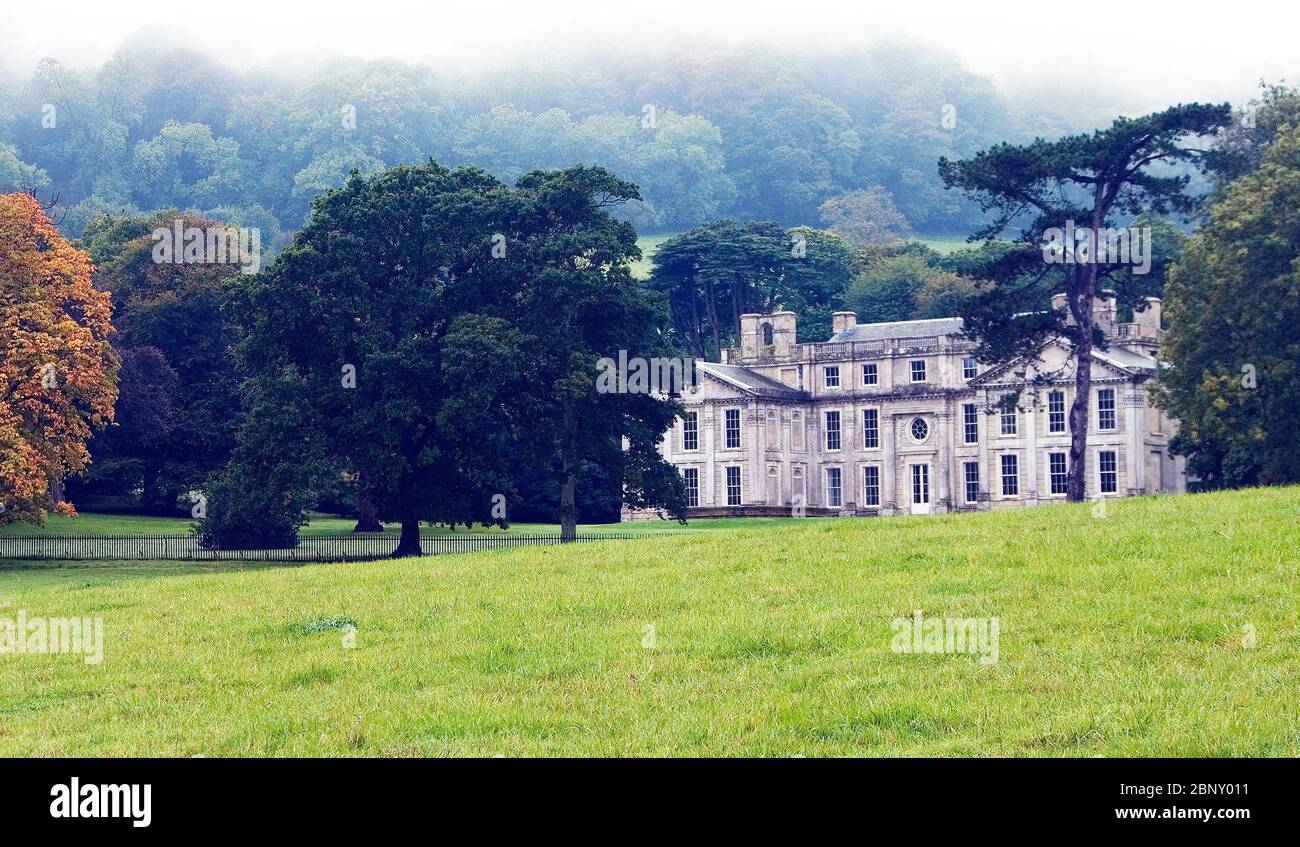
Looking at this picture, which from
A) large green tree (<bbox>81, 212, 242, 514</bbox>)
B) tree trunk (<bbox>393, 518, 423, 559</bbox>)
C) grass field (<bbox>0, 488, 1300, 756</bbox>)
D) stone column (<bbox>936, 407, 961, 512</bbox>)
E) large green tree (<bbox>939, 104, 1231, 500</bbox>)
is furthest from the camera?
stone column (<bbox>936, 407, 961, 512</bbox>)

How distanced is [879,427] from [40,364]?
55356 millimetres

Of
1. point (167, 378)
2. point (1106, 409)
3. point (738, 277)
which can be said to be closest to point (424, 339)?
point (167, 378)

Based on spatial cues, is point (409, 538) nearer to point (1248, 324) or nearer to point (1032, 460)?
point (1248, 324)

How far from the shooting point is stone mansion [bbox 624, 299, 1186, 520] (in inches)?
3511

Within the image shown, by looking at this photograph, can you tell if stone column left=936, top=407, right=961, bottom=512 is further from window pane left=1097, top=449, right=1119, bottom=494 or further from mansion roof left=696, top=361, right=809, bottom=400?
window pane left=1097, top=449, right=1119, bottom=494

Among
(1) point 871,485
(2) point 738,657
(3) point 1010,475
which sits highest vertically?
(3) point 1010,475

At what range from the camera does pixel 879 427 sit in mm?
97375

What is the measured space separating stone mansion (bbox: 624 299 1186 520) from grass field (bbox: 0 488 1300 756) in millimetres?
60316

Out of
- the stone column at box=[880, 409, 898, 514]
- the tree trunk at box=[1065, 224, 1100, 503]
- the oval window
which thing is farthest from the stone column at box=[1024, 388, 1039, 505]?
the tree trunk at box=[1065, 224, 1100, 503]

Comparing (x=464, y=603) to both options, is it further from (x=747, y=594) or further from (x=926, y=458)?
(x=926, y=458)

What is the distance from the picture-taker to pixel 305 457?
52625 mm

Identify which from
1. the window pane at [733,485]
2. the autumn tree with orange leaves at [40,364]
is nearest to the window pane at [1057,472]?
the window pane at [733,485]
